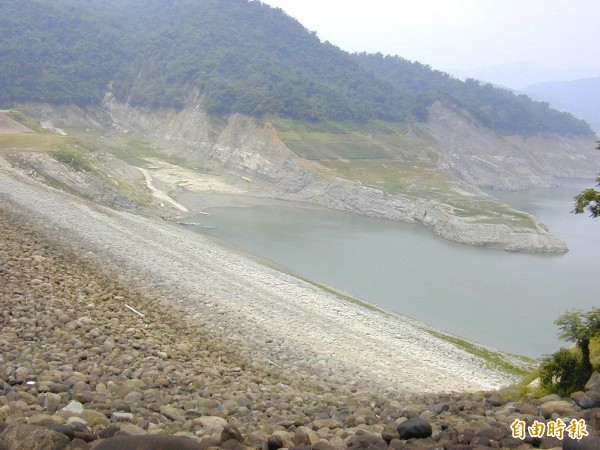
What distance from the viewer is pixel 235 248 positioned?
124 ft

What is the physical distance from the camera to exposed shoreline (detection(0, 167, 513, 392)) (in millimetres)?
15648

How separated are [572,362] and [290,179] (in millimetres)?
56158

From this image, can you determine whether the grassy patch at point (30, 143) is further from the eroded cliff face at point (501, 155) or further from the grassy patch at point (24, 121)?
the eroded cliff face at point (501, 155)

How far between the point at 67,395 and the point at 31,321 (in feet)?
13.0

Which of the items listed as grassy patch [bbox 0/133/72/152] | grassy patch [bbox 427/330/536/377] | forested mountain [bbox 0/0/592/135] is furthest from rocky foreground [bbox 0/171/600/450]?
forested mountain [bbox 0/0/592/135]

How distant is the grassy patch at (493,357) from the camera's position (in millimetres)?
21144

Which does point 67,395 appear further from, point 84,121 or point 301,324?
point 84,121

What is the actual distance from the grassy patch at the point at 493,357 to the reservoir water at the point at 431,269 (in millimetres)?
2281

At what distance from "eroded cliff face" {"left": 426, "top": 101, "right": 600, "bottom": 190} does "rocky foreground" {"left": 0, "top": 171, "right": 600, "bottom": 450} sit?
221ft

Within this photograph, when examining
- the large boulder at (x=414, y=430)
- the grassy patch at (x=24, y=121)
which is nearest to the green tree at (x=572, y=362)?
the large boulder at (x=414, y=430)

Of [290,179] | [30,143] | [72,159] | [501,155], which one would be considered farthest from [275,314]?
[501,155]

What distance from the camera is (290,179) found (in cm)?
6419

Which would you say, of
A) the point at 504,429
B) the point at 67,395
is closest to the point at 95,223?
the point at 67,395

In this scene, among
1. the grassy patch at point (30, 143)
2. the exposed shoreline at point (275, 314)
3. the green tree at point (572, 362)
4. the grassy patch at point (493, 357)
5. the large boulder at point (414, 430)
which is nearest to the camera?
the large boulder at point (414, 430)
